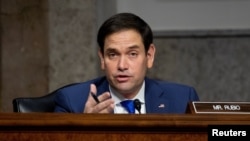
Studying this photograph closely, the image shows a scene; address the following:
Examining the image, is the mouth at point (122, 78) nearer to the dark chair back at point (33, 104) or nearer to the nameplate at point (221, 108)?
the dark chair back at point (33, 104)

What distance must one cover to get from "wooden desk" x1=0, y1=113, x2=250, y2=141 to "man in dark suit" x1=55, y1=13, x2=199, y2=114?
1.80 feet

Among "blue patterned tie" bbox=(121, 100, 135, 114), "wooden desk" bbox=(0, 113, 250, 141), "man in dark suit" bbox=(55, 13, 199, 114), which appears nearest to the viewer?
"wooden desk" bbox=(0, 113, 250, 141)

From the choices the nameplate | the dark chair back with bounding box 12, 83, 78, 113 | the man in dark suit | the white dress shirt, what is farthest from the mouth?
the nameplate

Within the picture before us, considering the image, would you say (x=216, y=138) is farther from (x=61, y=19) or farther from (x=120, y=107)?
(x=61, y=19)

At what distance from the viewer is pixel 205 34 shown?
3.85 metres

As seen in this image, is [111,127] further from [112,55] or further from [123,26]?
[123,26]

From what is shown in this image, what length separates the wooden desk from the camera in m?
1.70

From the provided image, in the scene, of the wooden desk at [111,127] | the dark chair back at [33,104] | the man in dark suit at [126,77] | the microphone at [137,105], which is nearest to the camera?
the wooden desk at [111,127]

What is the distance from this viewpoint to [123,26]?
8.03ft

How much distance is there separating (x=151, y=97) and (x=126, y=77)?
19 centimetres

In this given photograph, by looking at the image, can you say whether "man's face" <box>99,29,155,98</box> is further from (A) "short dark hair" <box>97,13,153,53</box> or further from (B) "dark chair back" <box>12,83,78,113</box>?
(B) "dark chair back" <box>12,83,78,113</box>

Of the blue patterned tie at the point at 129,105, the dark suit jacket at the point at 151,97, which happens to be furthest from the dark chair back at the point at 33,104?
the blue patterned tie at the point at 129,105

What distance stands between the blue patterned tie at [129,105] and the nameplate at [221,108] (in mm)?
441

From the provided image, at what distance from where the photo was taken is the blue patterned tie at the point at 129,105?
227 cm
